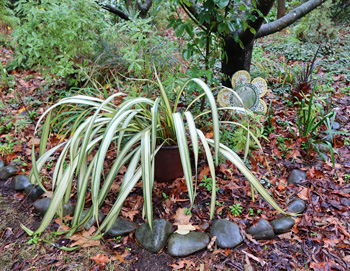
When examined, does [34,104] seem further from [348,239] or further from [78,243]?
[348,239]

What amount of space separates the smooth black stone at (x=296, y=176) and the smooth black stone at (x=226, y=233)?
71cm

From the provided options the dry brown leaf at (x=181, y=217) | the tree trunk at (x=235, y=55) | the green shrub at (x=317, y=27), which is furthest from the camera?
the green shrub at (x=317, y=27)

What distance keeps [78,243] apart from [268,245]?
46.5 inches

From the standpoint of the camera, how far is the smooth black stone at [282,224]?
167cm

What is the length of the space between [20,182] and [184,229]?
1363 millimetres

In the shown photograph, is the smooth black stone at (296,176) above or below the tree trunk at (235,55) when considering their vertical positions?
below

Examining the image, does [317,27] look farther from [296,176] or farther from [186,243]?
[186,243]

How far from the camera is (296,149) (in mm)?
2289

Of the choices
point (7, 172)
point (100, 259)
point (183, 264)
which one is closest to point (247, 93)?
point (183, 264)

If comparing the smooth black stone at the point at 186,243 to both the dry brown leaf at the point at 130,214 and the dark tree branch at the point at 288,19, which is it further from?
the dark tree branch at the point at 288,19

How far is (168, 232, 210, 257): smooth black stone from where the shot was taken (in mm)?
1535

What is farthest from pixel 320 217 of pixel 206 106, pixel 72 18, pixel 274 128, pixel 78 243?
pixel 72 18

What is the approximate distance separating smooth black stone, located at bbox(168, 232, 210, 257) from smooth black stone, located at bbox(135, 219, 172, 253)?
0.05 m

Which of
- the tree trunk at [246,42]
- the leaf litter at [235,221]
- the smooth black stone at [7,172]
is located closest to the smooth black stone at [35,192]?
the leaf litter at [235,221]
